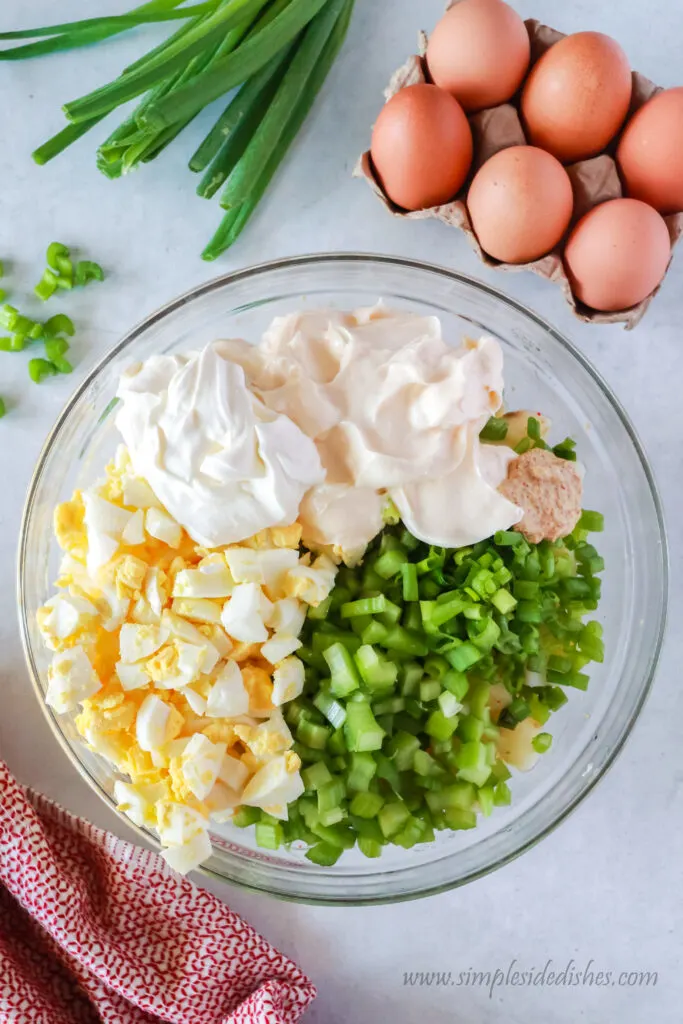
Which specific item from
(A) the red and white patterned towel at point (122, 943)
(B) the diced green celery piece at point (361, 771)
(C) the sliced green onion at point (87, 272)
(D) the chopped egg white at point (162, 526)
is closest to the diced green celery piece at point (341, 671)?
(B) the diced green celery piece at point (361, 771)

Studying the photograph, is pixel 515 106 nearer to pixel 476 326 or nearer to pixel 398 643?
pixel 476 326

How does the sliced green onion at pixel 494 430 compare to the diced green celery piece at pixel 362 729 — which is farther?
the sliced green onion at pixel 494 430

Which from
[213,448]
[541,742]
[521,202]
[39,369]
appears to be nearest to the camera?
[213,448]

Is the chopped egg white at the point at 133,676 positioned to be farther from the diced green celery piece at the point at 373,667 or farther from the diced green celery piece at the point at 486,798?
the diced green celery piece at the point at 486,798

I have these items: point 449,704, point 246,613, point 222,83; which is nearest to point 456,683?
point 449,704

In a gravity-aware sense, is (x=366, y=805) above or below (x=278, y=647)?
below

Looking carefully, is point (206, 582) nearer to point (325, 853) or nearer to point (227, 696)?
point (227, 696)

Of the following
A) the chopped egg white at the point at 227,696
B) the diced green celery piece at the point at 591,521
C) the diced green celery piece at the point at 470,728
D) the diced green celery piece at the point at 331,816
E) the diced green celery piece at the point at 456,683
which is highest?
the chopped egg white at the point at 227,696

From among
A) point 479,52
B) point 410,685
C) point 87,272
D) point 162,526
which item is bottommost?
point 410,685
